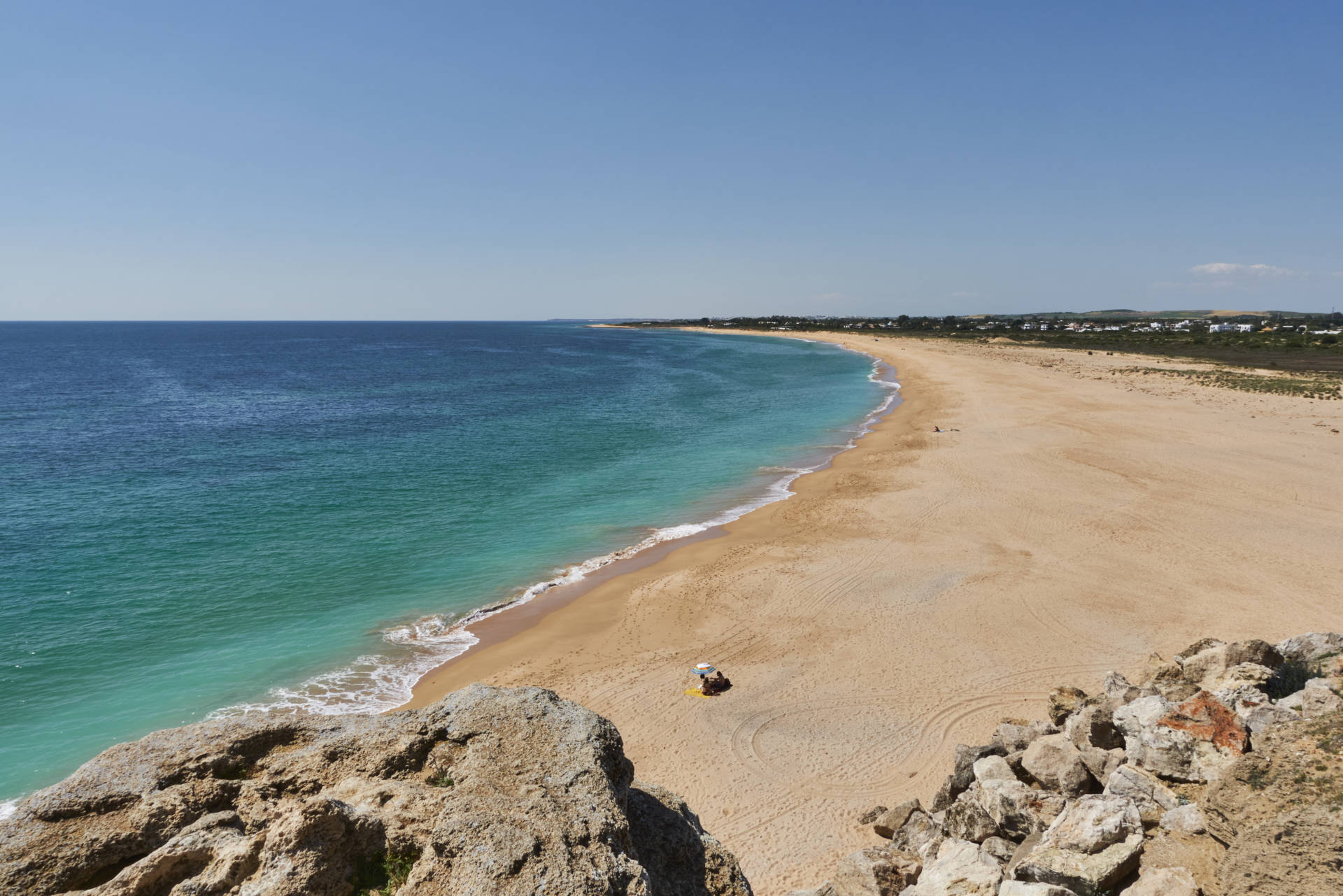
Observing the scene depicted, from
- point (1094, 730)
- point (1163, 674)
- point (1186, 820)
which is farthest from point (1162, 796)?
point (1163, 674)

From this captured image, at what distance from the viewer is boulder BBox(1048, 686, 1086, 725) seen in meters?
12.0

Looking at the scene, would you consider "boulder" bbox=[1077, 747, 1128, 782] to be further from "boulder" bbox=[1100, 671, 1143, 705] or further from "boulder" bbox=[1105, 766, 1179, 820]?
"boulder" bbox=[1100, 671, 1143, 705]

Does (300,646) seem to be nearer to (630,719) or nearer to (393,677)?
(393,677)

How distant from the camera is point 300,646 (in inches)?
703

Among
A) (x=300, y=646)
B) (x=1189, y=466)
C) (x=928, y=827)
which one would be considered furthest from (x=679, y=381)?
(x=928, y=827)

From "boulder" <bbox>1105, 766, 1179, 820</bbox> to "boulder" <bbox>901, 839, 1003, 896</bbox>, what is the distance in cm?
206

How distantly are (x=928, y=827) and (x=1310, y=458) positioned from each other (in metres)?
36.5

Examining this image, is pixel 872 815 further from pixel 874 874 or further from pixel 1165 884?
pixel 1165 884

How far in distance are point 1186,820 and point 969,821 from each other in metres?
Answer: 2.39

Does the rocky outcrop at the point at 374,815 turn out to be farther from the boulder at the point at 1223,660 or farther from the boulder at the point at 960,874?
the boulder at the point at 1223,660

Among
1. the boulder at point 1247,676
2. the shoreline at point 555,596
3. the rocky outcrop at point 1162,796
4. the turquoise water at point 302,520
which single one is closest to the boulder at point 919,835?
the rocky outcrop at point 1162,796

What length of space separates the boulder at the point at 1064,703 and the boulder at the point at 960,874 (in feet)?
15.8

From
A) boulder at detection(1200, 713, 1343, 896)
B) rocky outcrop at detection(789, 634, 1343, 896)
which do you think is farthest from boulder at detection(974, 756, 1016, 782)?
boulder at detection(1200, 713, 1343, 896)

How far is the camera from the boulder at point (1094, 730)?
1015 cm
